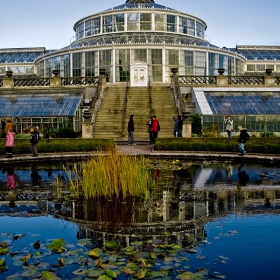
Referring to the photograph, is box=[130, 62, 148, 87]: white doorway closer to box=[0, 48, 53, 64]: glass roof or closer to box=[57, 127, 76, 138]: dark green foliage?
box=[57, 127, 76, 138]: dark green foliage

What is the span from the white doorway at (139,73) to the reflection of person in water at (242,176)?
76.8ft

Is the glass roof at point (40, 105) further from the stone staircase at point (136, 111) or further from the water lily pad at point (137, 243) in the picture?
the water lily pad at point (137, 243)

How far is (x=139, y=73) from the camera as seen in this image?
1515 inches

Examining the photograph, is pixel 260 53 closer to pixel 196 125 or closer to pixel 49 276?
pixel 196 125

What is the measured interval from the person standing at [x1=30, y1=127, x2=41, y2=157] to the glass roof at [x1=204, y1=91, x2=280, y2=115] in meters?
14.0

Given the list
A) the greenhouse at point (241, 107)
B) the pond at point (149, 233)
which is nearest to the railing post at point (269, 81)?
the greenhouse at point (241, 107)

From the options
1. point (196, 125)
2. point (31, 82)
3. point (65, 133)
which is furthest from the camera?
point (31, 82)

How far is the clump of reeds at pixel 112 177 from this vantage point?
939 centimetres

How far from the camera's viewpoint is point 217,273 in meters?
5.32

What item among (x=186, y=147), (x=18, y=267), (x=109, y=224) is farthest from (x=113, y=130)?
(x=18, y=267)

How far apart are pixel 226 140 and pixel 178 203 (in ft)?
44.7

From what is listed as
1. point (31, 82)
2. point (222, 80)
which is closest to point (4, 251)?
point (222, 80)

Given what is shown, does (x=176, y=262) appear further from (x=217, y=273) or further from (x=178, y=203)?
(x=178, y=203)

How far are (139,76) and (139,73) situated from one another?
291 mm
